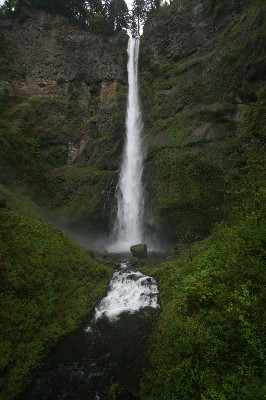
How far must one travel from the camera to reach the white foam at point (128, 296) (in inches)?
571

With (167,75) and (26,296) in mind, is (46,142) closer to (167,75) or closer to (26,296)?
(167,75)

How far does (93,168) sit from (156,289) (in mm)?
17810

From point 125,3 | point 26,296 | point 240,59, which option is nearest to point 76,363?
point 26,296

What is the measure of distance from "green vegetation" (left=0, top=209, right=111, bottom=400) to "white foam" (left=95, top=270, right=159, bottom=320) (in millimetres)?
572

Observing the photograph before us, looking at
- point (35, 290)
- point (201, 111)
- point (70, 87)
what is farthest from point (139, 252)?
point (70, 87)

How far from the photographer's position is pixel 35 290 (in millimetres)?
13562

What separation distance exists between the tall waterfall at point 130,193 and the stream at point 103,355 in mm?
10995

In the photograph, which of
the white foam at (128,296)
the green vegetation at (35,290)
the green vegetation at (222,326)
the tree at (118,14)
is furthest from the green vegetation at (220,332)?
the tree at (118,14)

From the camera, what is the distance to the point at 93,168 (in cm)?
3091

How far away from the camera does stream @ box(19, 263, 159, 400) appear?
923cm

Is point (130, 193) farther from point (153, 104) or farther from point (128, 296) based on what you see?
point (128, 296)

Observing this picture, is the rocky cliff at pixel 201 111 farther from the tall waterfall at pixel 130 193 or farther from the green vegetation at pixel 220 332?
the green vegetation at pixel 220 332

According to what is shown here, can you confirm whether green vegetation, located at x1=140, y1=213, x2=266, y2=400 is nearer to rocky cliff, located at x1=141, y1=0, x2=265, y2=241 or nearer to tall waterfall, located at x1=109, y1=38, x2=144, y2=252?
rocky cliff, located at x1=141, y1=0, x2=265, y2=241

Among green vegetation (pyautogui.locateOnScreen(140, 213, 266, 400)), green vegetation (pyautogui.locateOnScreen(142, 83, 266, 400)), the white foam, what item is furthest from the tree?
green vegetation (pyautogui.locateOnScreen(140, 213, 266, 400))
